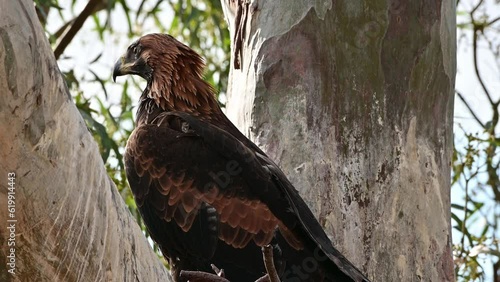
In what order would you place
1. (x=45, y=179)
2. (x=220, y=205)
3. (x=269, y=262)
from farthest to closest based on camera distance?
(x=220, y=205), (x=269, y=262), (x=45, y=179)

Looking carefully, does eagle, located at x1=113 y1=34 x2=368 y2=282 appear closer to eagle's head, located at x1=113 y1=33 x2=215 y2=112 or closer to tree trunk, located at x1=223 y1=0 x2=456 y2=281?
tree trunk, located at x1=223 y1=0 x2=456 y2=281

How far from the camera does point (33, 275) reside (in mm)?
2160

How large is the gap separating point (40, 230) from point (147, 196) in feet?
4.48

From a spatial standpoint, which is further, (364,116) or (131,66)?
(131,66)

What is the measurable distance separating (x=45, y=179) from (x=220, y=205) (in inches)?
52.5

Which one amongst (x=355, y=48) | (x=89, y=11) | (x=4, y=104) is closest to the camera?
(x=4, y=104)

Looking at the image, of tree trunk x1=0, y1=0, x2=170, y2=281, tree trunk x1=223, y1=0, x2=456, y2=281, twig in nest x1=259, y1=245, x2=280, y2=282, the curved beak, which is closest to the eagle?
tree trunk x1=223, y1=0, x2=456, y2=281

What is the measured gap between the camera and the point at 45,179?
2.09 m

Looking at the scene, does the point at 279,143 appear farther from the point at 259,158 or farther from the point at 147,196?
the point at 147,196

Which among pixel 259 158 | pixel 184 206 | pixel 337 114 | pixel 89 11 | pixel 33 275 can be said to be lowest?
pixel 33 275

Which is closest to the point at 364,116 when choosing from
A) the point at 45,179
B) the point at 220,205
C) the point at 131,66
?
the point at 220,205

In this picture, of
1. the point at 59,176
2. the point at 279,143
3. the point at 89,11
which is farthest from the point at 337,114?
the point at 89,11

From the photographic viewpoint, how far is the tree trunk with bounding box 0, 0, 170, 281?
6.51 feet

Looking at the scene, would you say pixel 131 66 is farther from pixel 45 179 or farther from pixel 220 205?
pixel 45 179
